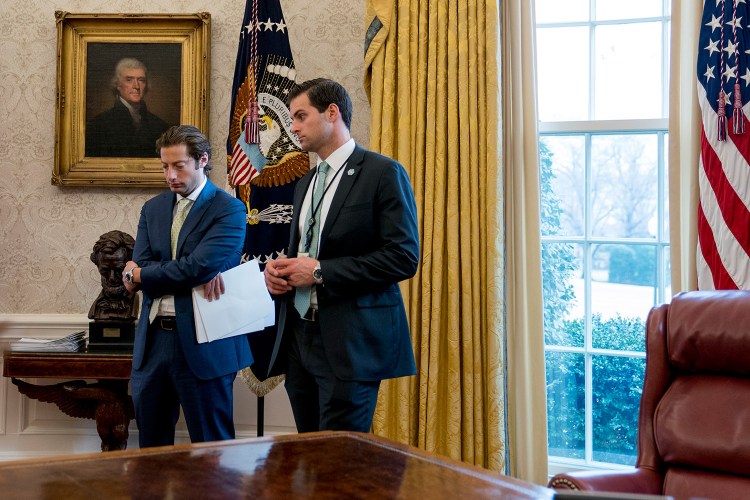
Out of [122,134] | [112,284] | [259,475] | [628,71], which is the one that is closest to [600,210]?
[628,71]

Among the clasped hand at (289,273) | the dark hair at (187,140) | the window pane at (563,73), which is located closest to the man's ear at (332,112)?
the clasped hand at (289,273)

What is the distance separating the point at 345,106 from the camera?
2443 mm

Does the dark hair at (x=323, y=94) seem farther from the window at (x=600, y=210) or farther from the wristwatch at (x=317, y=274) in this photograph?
the window at (x=600, y=210)

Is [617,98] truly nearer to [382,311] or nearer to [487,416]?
[487,416]

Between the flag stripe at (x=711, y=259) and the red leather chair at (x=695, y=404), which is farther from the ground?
the flag stripe at (x=711, y=259)

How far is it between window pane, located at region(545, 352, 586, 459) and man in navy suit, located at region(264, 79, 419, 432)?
5.10 ft

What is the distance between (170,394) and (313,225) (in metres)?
0.96

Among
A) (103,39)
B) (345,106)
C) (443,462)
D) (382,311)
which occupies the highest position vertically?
(103,39)

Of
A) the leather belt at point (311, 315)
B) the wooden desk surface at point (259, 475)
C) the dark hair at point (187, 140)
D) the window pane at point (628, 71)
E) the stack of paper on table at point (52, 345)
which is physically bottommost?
the stack of paper on table at point (52, 345)

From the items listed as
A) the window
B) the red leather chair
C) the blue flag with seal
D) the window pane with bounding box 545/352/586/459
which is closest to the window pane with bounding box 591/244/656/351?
the window

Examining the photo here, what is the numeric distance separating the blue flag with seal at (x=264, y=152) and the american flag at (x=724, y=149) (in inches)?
68.5

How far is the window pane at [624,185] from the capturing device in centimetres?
355

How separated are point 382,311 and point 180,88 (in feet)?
7.11

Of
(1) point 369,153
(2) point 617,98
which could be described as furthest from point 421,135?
(1) point 369,153
